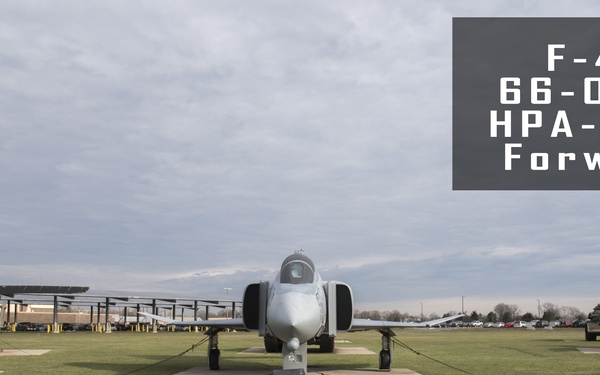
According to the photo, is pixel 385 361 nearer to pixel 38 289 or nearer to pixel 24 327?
pixel 38 289

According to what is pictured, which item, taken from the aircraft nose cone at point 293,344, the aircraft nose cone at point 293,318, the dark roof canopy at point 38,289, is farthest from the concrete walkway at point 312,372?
the dark roof canopy at point 38,289

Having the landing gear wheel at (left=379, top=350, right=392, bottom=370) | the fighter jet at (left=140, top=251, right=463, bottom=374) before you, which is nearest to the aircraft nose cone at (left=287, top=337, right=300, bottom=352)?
the fighter jet at (left=140, top=251, right=463, bottom=374)

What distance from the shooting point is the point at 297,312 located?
12.8 meters

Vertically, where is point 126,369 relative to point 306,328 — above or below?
below

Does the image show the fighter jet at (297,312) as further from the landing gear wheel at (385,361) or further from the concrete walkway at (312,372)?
the concrete walkway at (312,372)

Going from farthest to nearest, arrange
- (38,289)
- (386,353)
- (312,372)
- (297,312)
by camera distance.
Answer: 1. (38,289)
2. (386,353)
3. (312,372)
4. (297,312)

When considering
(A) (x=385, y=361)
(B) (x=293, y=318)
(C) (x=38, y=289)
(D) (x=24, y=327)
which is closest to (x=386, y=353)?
(A) (x=385, y=361)

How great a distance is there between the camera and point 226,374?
17.1 m

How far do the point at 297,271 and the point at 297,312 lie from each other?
163 cm

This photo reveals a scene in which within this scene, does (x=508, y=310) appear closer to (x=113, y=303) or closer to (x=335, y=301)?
(x=113, y=303)

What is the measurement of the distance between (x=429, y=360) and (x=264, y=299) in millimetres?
9072

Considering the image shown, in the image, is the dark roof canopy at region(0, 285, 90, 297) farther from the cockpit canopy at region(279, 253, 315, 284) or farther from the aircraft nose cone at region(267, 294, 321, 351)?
the aircraft nose cone at region(267, 294, 321, 351)

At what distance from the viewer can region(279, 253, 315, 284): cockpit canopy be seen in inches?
556

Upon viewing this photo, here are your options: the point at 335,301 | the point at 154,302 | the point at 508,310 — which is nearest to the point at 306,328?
the point at 335,301
